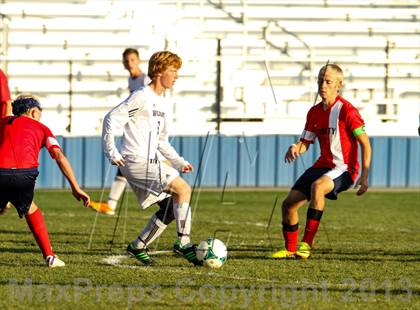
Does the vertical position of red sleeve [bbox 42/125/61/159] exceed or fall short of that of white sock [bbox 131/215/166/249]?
it exceeds it

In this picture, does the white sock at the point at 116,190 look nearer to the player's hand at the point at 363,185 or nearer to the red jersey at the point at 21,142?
the player's hand at the point at 363,185

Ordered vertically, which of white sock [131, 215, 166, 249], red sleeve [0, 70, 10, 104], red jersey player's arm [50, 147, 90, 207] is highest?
red sleeve [0, 70, 10, 104]

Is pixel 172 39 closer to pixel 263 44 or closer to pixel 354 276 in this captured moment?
pixel 263 44

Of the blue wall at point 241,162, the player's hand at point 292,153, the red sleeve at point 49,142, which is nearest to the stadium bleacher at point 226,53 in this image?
the blue wall at point 241,162

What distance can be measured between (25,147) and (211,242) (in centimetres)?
169

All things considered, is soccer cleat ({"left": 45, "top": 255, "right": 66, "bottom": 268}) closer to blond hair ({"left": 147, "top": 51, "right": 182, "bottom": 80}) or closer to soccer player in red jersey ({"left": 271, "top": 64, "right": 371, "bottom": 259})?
blond hair ({"left": 147, "top": 51, "right": 182, "bottom": 80})

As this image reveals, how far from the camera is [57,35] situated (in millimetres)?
24859

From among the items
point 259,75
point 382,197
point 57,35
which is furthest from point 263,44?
point 382,197

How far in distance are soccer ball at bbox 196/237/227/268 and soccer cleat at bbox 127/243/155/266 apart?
0.47 m

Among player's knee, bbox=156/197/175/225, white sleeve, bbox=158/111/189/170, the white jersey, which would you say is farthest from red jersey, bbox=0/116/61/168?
player's knee, bbox=156/197/175/225

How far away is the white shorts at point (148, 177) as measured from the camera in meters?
9.10

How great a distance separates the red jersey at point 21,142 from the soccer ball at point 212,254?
145 cm

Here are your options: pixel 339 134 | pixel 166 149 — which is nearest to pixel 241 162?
pixel 339 134

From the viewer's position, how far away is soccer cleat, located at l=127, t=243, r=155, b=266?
921 cm
